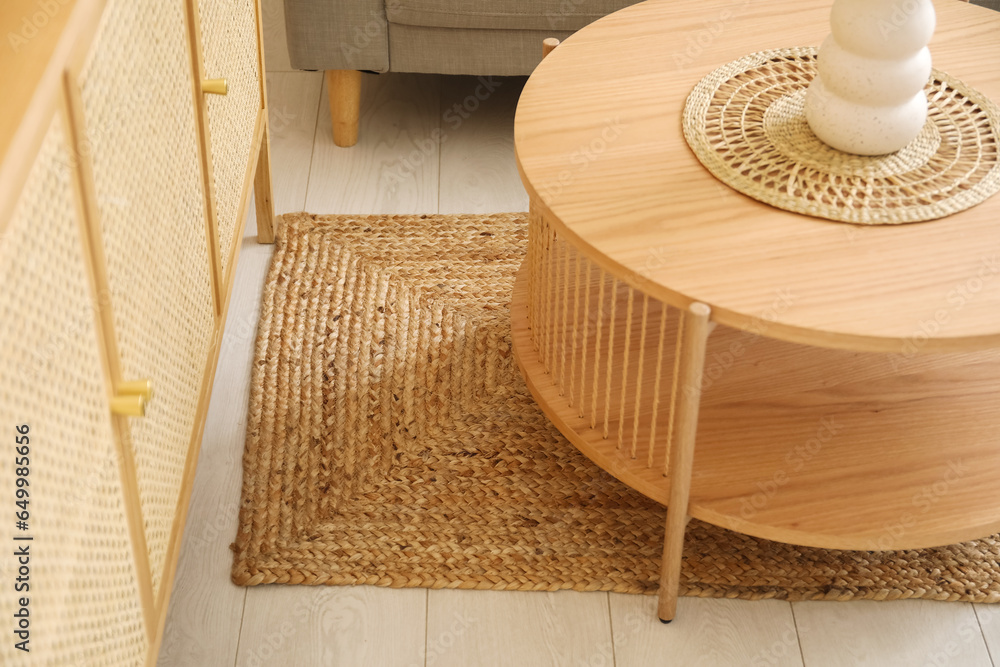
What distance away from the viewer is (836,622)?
1.29 metres

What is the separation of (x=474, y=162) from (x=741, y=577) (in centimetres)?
104

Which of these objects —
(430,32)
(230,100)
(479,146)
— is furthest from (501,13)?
(230,100)

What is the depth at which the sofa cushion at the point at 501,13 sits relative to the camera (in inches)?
74.3

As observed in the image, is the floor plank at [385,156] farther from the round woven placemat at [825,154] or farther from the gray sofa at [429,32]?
the round woven placemat at [825,154]

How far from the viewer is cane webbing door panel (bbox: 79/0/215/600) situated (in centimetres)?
91

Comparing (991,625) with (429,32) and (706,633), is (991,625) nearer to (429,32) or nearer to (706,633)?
(706,633)

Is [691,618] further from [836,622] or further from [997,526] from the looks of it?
[997,526]

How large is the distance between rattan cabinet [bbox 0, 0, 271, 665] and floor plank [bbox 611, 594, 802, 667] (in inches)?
21.7

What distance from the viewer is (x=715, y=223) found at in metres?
1.16

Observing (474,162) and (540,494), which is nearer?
(540,494)

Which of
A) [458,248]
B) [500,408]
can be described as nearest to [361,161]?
[458,248]

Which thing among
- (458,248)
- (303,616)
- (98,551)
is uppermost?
(98,551)

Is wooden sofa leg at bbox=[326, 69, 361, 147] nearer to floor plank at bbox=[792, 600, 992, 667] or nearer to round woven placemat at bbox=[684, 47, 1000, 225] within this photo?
round woven placemat at bbox=[684, 47, 1000, 225]

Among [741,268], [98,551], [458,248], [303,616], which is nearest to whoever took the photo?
[98,551]
